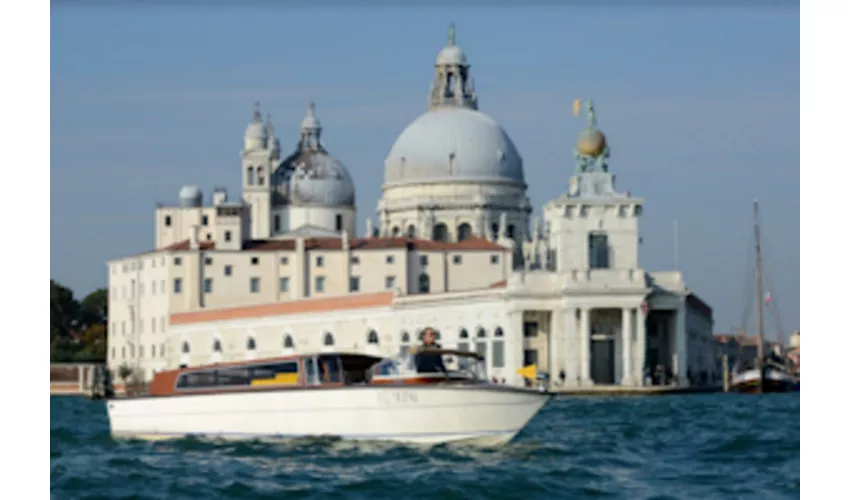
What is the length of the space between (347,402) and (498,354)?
157 ft

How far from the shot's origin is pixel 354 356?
76.0 feet

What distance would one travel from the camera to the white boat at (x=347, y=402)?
2184cm

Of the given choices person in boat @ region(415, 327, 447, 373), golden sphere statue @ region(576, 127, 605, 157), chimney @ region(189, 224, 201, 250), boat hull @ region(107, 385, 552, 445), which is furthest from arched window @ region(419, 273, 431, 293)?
person in boat @ region(415, 327, 447, 373)

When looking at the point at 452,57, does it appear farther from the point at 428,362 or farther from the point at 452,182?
the point at 428,362

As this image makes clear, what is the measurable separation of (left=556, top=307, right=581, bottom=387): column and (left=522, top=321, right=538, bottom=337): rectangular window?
1.68 meters

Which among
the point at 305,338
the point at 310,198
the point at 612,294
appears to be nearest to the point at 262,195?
the point at 310,198

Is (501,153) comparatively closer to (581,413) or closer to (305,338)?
(305,338)

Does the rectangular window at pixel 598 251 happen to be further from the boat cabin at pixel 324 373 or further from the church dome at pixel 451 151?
the boat cabin at pixel 324 373

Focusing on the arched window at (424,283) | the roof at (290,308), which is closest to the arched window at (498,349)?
the roof at (290,308)

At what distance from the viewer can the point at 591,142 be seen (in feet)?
247

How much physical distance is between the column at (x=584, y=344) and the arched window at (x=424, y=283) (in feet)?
68.3

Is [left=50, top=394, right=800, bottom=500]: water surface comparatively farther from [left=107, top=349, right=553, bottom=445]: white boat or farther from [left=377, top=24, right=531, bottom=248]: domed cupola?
[left=377, top=24, right=531, bottom=248]: domed cupola

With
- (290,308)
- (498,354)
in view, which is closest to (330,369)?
(498,354)
